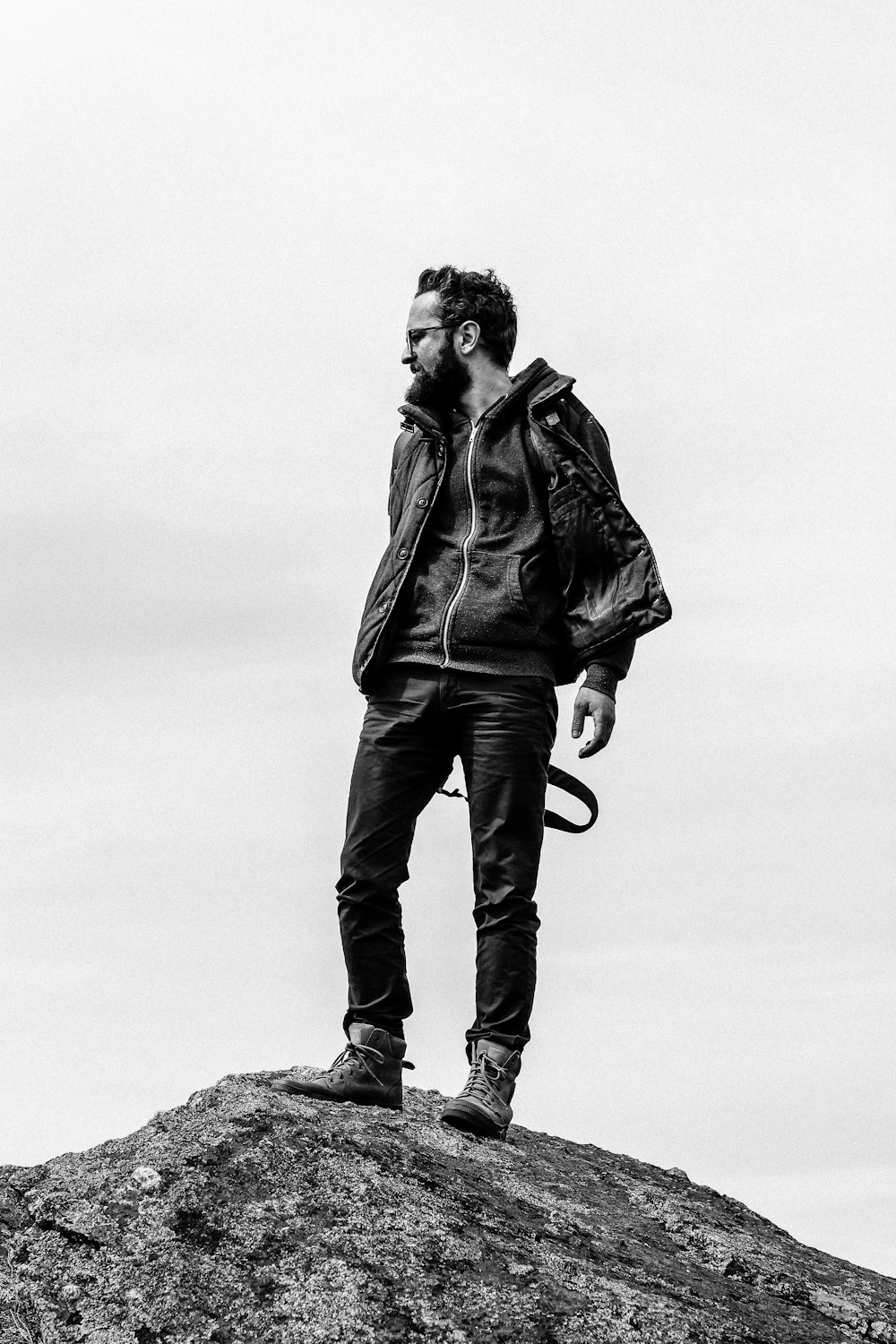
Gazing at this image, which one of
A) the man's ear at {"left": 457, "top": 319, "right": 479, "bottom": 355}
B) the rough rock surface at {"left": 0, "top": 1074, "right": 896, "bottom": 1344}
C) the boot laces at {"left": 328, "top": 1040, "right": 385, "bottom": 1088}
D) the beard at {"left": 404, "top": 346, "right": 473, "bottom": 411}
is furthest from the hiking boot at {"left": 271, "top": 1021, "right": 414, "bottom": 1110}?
the man's ear at {"left": 457, "top": 319, "right": 479, "bottom": 355}

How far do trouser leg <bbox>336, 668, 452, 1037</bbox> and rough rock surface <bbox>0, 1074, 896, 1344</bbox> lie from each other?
17.7 inches

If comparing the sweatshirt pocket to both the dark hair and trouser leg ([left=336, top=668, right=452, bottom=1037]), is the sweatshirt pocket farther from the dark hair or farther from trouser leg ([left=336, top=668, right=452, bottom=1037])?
the dark hair

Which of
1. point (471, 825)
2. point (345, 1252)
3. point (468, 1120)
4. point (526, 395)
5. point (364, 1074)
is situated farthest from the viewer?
point (526, 395)

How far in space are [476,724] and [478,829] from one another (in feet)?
1.21

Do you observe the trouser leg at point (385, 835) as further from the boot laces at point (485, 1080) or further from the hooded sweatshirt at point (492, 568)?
the boot laces at point (485, 1080)

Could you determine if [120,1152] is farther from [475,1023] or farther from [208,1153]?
[475,1023]

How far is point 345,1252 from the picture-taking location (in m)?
4.24

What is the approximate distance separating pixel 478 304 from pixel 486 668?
1.47m

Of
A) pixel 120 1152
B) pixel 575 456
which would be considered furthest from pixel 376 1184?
pixel 575 456

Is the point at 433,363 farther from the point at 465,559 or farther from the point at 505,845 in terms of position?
the point at 505,845

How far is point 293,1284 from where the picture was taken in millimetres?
→ 4133

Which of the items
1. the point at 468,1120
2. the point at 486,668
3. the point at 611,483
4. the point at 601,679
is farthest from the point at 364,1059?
the point at 611,483

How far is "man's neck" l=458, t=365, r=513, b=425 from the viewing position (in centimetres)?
600

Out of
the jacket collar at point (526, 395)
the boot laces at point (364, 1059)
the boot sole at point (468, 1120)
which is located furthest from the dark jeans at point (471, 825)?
the jacket collar at point (526, 395)
